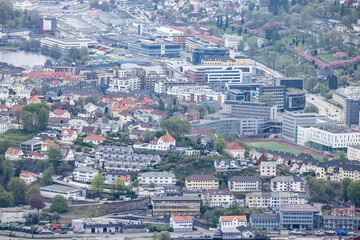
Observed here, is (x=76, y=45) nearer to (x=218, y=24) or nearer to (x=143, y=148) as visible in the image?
(x=218, y=24)

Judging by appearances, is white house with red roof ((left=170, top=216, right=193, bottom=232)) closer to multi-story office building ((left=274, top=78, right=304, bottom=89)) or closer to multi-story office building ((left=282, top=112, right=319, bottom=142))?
multi-story office building ((left=282, top=112, right=319, bottom=142))

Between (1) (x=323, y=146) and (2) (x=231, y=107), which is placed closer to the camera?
(1) (x=323, y=146)

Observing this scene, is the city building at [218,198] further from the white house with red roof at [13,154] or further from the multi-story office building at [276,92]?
the multi-story office building at [276,92]

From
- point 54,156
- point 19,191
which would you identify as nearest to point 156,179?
point 54,156

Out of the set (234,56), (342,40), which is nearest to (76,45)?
(234,56)

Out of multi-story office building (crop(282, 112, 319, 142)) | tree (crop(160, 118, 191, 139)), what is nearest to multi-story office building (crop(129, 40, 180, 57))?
multi-story office building (crop(282, 112, 319, 142))
